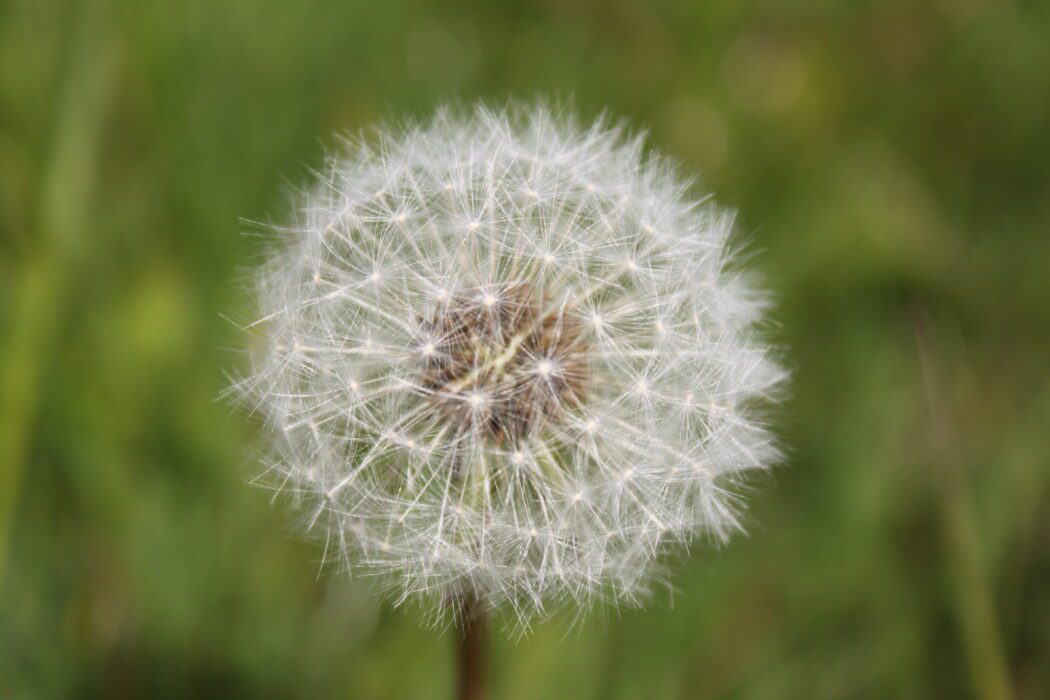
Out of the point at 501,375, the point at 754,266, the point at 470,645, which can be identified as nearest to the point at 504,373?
the point at 501,375

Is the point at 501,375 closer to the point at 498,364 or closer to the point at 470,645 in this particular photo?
the point at 498,364

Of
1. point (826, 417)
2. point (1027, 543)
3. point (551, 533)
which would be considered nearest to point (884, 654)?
point (1027, 543)

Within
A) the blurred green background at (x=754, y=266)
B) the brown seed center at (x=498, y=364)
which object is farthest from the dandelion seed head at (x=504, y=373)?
the blurred green background at (x=754, y=266)

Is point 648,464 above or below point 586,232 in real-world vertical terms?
below

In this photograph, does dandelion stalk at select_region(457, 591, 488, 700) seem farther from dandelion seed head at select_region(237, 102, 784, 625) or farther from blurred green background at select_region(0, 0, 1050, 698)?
blurred green background at select_region(0, 0, 1050, 698)

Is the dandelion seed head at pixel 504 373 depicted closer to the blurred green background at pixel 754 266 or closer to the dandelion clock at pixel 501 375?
the dandelion clock at pixel 501 375

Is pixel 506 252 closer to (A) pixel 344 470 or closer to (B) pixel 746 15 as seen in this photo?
(A) pixel 344 470
